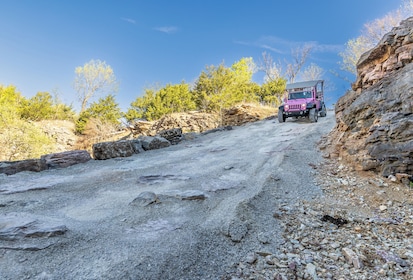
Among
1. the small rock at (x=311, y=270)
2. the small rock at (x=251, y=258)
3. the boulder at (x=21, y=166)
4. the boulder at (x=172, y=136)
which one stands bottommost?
the small rock at (x=311, y=270)

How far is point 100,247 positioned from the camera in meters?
2.25

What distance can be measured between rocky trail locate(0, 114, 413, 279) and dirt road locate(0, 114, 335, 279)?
0.01 metres

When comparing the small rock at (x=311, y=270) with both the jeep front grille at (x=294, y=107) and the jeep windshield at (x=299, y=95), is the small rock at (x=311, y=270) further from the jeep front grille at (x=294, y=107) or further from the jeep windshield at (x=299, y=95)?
the jeep windshield at (x=299, y=95)

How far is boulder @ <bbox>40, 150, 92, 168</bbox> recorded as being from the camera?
586cm

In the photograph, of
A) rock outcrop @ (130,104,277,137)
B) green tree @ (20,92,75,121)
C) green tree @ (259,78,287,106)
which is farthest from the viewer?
green tree @ (259,78,287,106)

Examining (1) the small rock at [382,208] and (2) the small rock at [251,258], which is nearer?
(2) the small rock at [251,258]

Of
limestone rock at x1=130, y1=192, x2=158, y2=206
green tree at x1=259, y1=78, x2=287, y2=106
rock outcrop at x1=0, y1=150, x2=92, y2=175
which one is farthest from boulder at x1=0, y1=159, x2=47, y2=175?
green tree at x1=259, y1=78, x2=287, y2=106

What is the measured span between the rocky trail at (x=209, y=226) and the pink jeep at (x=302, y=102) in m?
8.39

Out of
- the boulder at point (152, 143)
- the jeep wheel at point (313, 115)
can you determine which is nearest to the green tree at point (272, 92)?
the jeep wheel at point (313, 115)

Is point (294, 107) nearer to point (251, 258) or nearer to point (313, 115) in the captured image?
point (313, 115)

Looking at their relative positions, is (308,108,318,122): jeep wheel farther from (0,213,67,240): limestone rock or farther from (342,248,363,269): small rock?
(0,213,67,240): limestone rock

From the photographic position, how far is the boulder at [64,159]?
231 inches

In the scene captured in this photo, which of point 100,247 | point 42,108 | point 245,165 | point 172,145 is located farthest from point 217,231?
point 42,108

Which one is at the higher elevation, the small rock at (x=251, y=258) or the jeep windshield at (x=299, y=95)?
the jeep windshield at (x=299, y=95)
